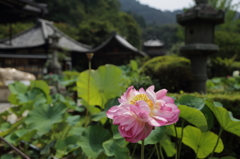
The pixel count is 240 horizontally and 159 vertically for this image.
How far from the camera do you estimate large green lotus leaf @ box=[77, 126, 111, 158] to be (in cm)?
104

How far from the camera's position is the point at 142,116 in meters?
0.48

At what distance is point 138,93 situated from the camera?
0.58 m

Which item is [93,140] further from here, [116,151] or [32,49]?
[32,49]

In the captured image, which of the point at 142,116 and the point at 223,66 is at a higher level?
the point at 142,116

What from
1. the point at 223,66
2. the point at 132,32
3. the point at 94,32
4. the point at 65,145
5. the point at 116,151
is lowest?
the point at 223,66

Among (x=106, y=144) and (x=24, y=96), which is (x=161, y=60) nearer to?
(x=24, y=96)

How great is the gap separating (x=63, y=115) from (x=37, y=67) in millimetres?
9830

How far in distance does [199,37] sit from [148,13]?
67.0 metres

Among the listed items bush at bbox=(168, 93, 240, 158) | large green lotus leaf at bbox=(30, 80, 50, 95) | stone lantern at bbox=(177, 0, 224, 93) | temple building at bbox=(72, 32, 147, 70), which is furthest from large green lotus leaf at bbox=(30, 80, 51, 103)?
temple building at bbox=(72, 32, 147, 70)

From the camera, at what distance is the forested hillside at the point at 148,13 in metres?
66.3

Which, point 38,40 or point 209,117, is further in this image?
point 38,40

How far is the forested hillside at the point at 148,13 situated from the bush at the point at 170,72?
212 feet

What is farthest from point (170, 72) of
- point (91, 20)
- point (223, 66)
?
point (91, 20)

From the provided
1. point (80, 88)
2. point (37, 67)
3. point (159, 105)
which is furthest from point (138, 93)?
point (37, 67)
